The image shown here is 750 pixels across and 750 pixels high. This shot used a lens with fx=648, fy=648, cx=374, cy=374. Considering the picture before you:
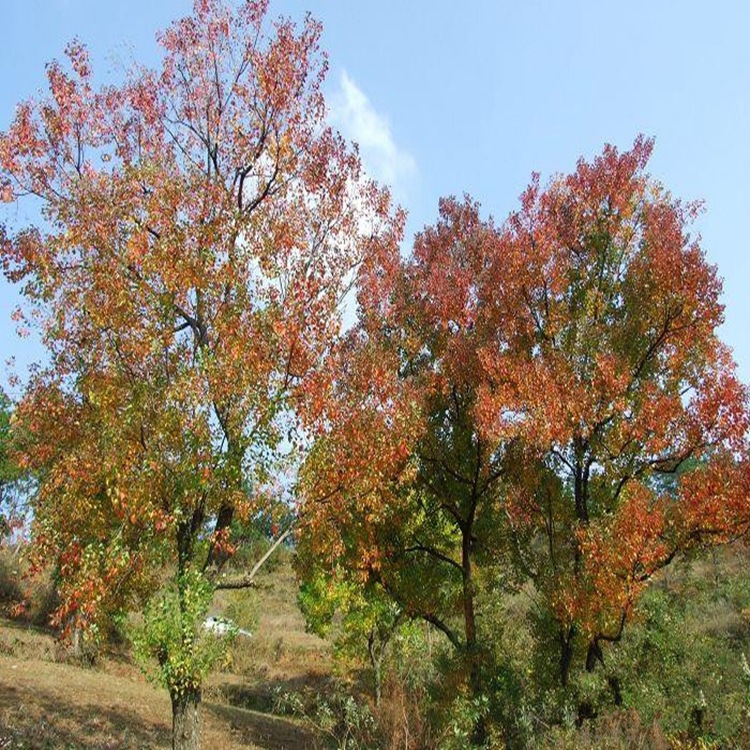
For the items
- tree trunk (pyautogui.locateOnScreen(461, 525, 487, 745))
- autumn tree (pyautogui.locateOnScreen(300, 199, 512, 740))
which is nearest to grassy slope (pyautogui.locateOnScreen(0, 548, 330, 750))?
autumn tree (pyautogui.locateOnScreen(300, 199, 512, 740))

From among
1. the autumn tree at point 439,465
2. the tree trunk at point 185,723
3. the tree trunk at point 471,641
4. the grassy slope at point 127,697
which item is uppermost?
the autumn tree at point 439,465

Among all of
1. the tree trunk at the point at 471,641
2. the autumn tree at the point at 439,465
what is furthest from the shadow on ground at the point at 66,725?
the tree trunk at the point at 471,641

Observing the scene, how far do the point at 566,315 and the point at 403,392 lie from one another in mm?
4507

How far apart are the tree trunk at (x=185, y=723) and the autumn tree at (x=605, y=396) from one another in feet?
22.5

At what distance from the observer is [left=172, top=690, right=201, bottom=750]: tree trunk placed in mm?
9336

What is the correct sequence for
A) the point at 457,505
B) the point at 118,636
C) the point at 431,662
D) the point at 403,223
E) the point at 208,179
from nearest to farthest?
the point at 208,179, the point at 403,223, the point at 457,505, the point at 431,662, the point at 118,636

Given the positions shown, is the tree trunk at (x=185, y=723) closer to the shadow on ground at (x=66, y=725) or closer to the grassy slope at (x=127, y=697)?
the shadow on ground at (x=66, y=725)

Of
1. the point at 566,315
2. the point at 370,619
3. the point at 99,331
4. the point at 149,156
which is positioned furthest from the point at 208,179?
the point at 370,619

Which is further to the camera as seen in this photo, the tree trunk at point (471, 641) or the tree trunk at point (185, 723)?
the tree trunk at point (471, 641)

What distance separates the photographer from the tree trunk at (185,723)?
30.6 feet

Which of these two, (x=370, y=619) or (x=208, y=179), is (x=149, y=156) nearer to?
(x=208, y=179)

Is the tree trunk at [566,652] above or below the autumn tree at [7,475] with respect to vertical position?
below

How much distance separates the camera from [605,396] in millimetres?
13203

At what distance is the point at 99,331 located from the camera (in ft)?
31.3
